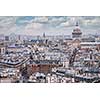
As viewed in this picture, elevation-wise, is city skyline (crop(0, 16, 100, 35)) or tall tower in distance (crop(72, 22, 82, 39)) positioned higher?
city skyline (crop(0, 16, 100, 35))

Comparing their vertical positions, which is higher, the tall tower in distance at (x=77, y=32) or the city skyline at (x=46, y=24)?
the city skyline at (x=46, y=24)

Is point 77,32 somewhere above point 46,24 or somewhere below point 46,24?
below
